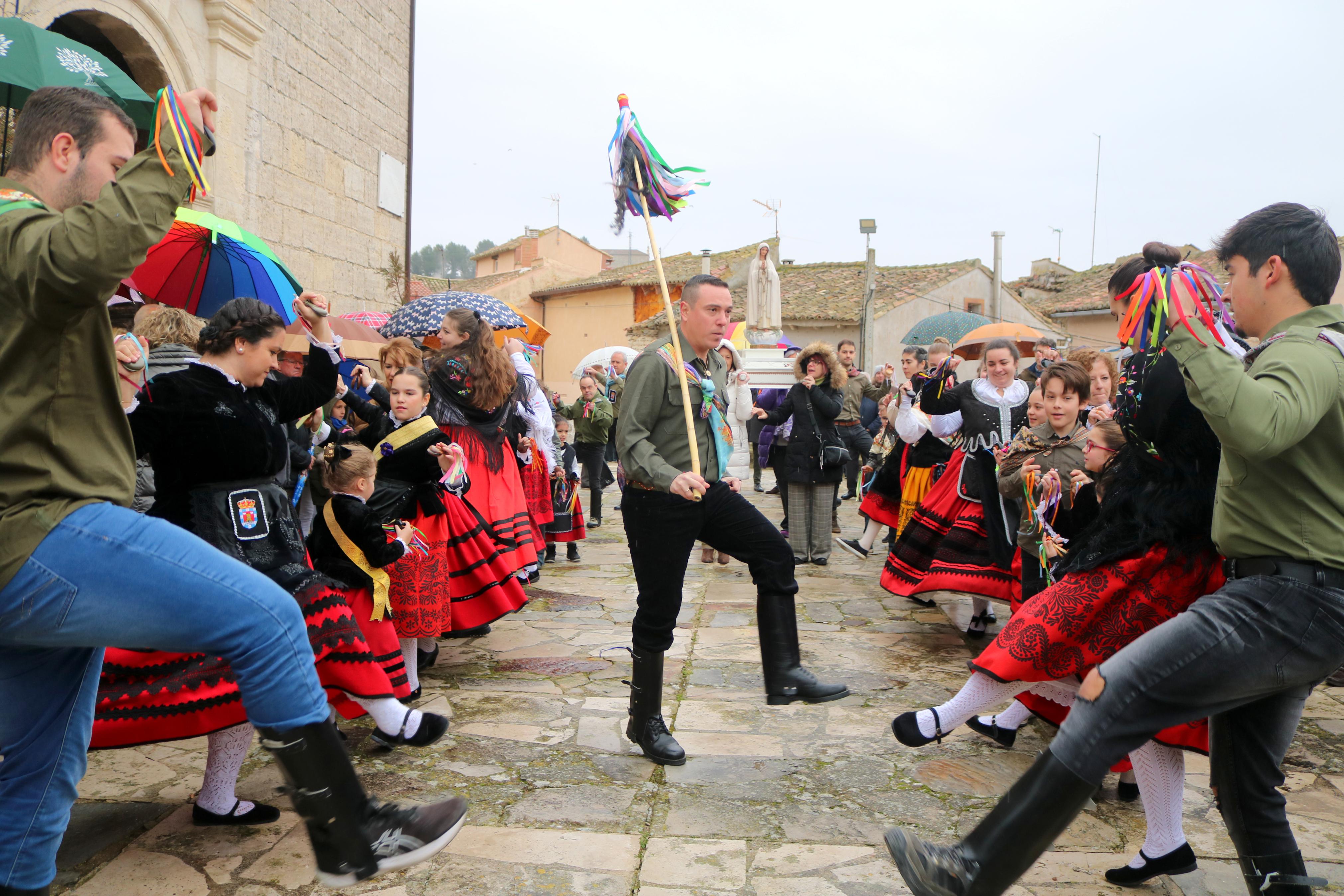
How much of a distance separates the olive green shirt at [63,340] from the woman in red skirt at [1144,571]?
100 inches

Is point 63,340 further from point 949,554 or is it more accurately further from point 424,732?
point 949,554

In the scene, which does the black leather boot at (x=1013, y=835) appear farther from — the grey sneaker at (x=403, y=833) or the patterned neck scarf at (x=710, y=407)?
the patterned neck scarf at (x=710, y=407)

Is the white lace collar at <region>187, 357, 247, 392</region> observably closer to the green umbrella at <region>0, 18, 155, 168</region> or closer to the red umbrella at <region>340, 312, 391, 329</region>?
the green umbrella at <region>0, 18, 155, 168</region>

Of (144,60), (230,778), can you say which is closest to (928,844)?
(230,778)

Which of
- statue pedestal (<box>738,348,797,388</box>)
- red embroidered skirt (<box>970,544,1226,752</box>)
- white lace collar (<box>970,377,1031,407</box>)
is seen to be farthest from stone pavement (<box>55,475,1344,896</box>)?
statue pedestal (<box>738,348,797,388</box>)

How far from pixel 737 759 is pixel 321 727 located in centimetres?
219

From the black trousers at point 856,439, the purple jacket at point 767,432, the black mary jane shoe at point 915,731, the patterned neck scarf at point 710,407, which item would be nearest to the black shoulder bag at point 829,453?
the purple jacket at point 767,432

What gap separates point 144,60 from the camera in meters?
8.21

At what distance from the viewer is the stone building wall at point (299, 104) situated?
8297 mm

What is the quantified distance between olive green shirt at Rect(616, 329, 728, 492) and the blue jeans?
1.75 m

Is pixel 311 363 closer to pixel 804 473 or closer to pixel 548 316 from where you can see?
pixel 804 473

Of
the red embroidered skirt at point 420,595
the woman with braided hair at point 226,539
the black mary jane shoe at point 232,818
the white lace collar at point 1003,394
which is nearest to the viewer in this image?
the woman with braided hair at point 226,539

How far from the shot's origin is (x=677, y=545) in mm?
3607

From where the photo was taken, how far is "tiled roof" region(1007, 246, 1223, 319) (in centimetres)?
2680
